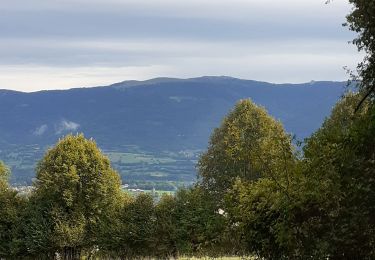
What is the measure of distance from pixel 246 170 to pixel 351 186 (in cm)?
3391

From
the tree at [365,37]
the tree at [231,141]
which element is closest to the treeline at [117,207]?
the tree at [231,141]

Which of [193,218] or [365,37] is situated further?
[193,218]

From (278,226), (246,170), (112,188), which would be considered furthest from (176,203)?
(278,226)

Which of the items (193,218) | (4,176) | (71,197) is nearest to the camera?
(193,218)

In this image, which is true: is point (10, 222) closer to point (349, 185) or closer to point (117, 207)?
point (117, 207)

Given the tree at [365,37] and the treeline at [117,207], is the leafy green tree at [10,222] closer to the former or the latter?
the treeline at [117,207]

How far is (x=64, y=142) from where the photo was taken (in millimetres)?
63062

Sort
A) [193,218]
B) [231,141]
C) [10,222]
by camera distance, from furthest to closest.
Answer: [10,222] → [193,218] → [231,141]

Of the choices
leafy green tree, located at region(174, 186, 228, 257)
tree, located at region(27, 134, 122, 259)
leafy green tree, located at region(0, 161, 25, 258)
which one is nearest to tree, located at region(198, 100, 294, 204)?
leafy green tree, located at region(174, 186, 228, 257)

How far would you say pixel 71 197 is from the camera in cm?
6025

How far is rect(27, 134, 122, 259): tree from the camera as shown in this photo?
59.8 m

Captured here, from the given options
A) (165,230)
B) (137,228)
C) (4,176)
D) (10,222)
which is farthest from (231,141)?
(4,176)

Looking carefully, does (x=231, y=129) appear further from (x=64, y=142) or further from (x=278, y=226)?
(x=278, y=226)

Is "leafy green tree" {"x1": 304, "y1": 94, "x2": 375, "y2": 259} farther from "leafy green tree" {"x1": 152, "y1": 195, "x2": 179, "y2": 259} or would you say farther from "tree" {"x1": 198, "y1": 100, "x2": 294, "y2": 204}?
"leafy green tree" {"x1": 152, "y1": 195, "x2": 179, "y2": 259}
